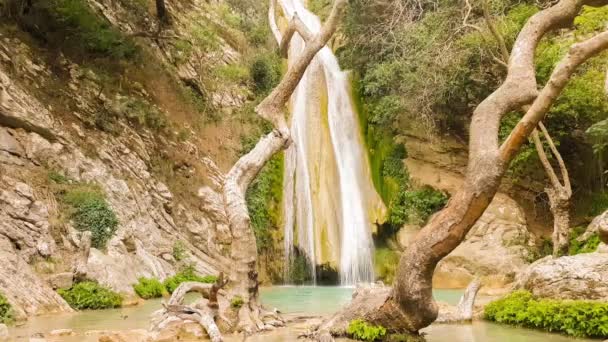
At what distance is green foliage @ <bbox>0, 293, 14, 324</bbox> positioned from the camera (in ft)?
33.9

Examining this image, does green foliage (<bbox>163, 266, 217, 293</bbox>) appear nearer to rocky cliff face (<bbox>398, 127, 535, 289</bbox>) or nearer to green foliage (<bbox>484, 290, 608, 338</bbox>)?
rocky cliff face (<bbox>398, 127, 535, 289</bbox>)

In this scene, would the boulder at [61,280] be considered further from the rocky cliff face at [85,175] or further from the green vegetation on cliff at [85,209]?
the green vegetation on cliff at [85,209]

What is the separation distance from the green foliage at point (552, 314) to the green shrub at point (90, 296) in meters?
7.76

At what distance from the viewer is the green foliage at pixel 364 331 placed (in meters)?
7.67

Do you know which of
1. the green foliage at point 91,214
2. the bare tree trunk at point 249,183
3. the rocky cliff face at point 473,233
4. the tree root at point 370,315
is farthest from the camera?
the rocky cliff face at point 473,233

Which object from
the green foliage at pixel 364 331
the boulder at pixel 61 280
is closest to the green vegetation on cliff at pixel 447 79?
the boulder at pixel 61 280

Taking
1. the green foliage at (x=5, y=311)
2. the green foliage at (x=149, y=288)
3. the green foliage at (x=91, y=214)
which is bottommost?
the green foliage at (x=5, y=311)

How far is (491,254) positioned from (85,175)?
1195cm

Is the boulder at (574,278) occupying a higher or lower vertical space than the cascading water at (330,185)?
lower

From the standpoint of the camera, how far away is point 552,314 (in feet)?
29.5

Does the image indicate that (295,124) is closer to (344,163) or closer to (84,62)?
(344,163)

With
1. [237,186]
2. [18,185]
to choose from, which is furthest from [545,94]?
[18,185]

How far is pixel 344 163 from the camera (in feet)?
76.1

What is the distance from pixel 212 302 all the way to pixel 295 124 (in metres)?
15.3
